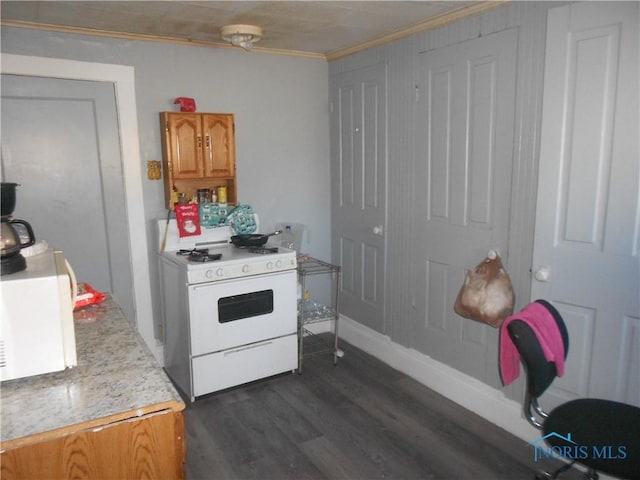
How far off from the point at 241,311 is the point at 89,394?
1709 millimetres

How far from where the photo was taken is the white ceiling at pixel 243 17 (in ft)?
8.11

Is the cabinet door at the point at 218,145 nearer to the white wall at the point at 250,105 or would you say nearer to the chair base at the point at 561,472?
the white wall at the point at 250,105

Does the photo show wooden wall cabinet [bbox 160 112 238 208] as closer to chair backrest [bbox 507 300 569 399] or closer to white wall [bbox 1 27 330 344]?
white wall [bbox 1 27 330 344]

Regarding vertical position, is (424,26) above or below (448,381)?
above

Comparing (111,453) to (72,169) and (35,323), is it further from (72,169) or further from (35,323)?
(72,169)

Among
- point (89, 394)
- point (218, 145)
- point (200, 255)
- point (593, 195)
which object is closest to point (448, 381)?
point (593, 195)

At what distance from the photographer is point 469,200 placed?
109 inches

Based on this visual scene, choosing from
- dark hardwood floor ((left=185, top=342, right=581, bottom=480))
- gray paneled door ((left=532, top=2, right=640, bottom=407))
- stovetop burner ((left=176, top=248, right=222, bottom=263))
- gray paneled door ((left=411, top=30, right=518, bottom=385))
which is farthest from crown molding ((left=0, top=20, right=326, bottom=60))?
dark hardwood floor ((left=185, top=342, right=581, bottom=480))

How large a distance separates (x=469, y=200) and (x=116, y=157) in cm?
223

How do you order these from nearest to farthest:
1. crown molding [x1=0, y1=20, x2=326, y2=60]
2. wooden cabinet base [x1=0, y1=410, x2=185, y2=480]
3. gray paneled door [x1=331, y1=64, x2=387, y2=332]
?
1. wooden cabinet base [x1=0, y1=410, x2=185, y2=480]
2. crown molding [x1=0, y1=20, x2=326, y2=60]
3. gray paneled door [x1=331, y1=64, x2=387, y2=332]

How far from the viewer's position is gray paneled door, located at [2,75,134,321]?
2.84m

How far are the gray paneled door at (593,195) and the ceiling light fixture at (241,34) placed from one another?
5.32 feet

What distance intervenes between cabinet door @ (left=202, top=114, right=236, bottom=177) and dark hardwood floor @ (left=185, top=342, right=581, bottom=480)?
1.48m

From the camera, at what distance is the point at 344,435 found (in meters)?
2.64
